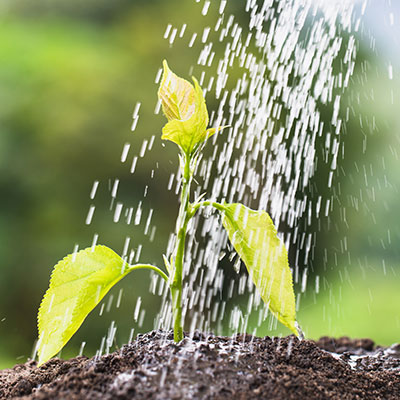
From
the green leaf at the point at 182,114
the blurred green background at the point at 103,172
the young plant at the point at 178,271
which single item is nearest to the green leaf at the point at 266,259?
the young plant at the point at 178,271

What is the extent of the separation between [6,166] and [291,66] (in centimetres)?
139

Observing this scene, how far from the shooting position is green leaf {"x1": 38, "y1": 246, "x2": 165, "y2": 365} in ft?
2.15

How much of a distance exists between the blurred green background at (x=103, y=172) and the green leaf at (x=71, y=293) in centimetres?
151

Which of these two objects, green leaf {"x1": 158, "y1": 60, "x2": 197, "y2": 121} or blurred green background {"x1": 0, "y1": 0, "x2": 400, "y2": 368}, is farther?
blurred green background {"x1": 0, "y1": 0, "x2": 400, "y2": 368}

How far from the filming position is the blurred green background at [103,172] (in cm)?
221

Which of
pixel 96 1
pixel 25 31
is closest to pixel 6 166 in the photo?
pixel 25 31

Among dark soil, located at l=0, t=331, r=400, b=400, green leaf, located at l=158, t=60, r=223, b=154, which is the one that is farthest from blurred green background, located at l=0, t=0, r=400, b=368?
green leaf, located at l=158, t=60, r=223, b=154

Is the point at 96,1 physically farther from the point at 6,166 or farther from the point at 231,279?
the point at 231,279

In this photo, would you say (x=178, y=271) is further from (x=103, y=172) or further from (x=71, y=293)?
(x=103, y=172)

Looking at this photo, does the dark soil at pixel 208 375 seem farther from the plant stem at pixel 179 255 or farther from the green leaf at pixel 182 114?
the green leaf at pixel 182 114

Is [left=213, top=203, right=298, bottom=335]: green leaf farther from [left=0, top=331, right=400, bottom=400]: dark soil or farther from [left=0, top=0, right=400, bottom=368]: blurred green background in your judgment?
[left=0, top=0, right=400, bottom=368]: blurred green background

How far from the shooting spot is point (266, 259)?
26.7 inches

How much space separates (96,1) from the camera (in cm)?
245

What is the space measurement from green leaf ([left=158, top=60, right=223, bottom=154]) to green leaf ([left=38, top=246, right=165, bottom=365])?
0.18 m
